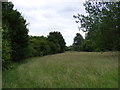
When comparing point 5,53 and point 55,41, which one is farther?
point 55,41

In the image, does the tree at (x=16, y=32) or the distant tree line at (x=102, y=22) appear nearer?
the distant tree line at (x=102, y=22)

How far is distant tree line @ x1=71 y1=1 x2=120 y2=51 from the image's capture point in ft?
37.1

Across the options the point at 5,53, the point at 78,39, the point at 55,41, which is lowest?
the point at 5,53

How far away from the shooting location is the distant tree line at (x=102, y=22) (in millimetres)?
11298

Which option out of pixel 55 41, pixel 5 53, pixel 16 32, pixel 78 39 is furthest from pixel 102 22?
pixel 78 39

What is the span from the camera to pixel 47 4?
9.46m

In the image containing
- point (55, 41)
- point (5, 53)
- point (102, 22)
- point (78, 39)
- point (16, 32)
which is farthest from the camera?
point (78, 39)

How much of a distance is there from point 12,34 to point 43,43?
16.2 metres

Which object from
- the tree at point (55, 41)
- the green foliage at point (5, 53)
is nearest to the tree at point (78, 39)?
the tree at point (55, 41)

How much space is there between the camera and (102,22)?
A: 1188cm

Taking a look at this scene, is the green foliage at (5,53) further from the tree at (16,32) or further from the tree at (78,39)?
the tree at (78,39)

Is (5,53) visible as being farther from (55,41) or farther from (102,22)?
(55,41)

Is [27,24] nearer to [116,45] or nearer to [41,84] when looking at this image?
[116,45]

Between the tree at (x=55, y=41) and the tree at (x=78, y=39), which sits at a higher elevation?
the tree at (x=78, y=39)
